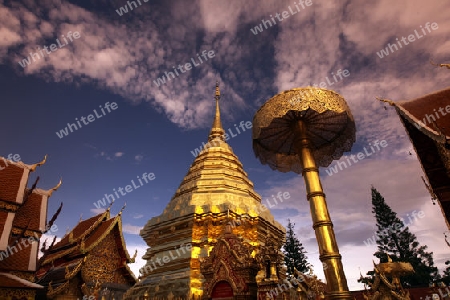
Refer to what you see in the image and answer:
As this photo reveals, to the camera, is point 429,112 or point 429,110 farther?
point 429,110

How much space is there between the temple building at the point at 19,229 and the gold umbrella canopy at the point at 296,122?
7.92 m

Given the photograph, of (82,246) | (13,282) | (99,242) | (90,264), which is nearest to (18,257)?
(13,282)

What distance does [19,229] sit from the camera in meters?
10.4

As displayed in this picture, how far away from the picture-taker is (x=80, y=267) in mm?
12391

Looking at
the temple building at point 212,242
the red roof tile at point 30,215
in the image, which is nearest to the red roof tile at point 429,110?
the temple building at point 212,242

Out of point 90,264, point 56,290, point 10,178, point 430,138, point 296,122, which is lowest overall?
point 56,290

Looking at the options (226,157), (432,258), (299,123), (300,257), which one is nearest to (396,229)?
(432,258)

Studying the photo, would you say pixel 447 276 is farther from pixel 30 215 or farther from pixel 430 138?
pixel 30 215

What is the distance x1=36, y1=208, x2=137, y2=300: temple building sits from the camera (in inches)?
478

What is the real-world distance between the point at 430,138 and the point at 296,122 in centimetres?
327

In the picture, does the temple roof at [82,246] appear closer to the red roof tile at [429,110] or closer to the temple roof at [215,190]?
the temple roof at [215,190]

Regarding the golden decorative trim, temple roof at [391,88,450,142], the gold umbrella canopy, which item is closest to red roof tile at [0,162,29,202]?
the golden decorative trim

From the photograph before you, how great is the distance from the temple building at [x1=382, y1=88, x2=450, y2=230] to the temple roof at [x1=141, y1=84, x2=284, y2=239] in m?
5.09

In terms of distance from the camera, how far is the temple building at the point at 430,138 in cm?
673
